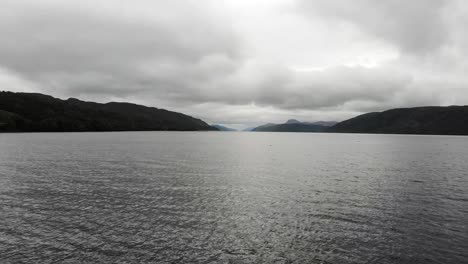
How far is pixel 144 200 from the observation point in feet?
140

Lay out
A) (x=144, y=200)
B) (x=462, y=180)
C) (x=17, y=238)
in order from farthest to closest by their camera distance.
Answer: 1. (x=462, y=180)
2. (x=144, y=200)
3. (x=17, y=238)

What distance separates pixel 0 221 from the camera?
31.4m

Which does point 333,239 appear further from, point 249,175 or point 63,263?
point 249,175

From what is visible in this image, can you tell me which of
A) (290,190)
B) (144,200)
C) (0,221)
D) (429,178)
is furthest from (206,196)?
(429,178)

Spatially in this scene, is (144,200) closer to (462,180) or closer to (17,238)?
(17,238)

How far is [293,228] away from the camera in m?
31.8

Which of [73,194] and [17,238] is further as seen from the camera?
[73,194]

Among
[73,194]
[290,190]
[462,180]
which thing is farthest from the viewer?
[462,180]

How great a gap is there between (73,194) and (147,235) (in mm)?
22999

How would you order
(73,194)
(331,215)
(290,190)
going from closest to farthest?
(331,215), (73,194), (290,190)

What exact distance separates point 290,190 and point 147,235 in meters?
29.2

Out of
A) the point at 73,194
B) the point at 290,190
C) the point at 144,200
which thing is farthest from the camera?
the point at 290,190

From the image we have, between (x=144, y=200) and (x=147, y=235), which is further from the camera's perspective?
(x=144, y=200)

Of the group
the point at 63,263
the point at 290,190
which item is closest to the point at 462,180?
the point at 290,190
